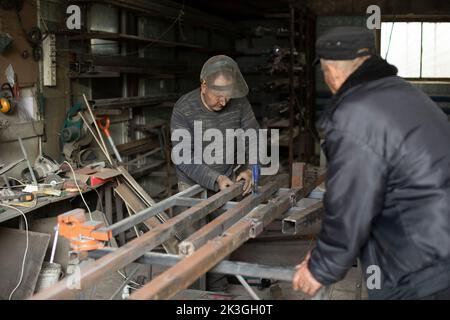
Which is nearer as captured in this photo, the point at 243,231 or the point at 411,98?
the point at 411,98

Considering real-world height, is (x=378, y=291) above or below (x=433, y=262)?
below

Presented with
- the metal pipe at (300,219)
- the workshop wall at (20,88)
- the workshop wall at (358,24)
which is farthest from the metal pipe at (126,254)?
the workshop wall at (358,24)

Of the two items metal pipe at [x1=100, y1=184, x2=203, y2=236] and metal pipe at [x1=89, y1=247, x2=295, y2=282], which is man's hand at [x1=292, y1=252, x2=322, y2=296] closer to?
metal pipe at [x1=89, y1=247, x2=295, y2=282]

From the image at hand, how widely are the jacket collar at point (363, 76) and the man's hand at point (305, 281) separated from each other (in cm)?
48

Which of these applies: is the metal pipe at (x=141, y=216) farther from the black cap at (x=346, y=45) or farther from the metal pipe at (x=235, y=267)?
the black cap at (x=346, y=45)

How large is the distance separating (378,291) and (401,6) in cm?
686

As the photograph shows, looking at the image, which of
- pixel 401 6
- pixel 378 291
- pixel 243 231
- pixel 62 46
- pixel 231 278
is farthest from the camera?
pixel 401 6

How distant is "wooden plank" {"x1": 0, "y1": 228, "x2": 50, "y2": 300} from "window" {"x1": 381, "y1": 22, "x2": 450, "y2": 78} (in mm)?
6182

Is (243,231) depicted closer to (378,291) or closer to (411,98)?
(378,291)

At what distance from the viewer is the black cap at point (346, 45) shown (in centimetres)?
170

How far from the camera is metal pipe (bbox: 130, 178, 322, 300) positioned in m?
1.62

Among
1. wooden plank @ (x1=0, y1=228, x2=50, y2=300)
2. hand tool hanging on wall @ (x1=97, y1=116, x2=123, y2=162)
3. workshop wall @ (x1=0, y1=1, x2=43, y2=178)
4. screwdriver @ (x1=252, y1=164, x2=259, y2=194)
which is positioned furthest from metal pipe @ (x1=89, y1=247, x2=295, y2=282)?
hand tool hanging on wall @ (x1=97, y1=116, x2=123, y2=162)
